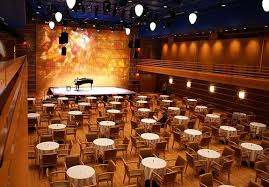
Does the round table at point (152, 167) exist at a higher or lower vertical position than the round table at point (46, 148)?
lower

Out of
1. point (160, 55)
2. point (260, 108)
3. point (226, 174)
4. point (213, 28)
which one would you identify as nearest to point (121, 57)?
point (160, 55)

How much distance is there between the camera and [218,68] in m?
19.0

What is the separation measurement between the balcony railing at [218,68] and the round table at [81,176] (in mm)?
10956

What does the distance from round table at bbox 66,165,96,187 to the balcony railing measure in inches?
431

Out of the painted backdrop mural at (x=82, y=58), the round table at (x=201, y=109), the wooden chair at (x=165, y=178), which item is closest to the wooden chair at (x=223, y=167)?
the wooden chair at (x=165, y=178)

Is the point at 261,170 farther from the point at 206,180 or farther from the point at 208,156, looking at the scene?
the point at 206,180

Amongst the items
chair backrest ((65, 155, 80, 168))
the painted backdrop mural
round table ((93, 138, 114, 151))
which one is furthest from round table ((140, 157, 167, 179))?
→ the painted backdrop mural

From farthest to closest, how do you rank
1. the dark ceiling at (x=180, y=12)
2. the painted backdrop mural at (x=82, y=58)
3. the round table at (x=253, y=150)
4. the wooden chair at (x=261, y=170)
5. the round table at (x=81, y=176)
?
the painted backdrop mural at (x=82, y=58), the dark ceiling at (x=180, y=12), the round table at (x=253, y=150), the wooden chair at (x=261, y=170), the round table at (x=81, y=176)

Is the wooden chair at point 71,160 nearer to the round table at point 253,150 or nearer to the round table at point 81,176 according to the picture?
the round table at point 81,176

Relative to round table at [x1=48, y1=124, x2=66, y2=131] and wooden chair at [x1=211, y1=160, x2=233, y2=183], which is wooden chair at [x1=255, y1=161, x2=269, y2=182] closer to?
wooden chair at [x1=211, y1=160, x2=233, y2=183]

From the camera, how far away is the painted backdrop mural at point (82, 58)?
23.5 metres

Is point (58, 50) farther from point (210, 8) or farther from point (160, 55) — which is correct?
point (210, 8)

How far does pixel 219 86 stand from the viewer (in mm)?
20578

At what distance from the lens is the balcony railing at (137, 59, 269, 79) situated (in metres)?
15.8
